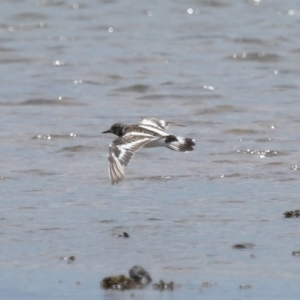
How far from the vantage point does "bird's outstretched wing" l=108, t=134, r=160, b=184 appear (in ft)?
18.4

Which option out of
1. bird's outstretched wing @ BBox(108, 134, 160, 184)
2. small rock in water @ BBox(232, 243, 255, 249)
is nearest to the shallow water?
small rock in water @ BBox(232, 243, 255, 249)

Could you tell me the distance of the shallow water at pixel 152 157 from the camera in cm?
444

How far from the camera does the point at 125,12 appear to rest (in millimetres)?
14812

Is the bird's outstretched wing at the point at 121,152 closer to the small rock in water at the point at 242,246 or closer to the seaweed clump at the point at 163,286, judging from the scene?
the small rock in water at the point at 242,246

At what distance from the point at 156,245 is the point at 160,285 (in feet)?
2.22

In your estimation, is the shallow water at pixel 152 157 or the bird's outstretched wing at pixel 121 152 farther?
the bird's outstretched wing at pixel 121 152

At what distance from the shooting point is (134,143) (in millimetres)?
6043

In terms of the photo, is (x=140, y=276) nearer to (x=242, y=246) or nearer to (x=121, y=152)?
(x=242, y=246)

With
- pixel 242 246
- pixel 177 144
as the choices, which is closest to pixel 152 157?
pixel 177 144

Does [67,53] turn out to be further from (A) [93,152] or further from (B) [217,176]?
(B) [217,176]

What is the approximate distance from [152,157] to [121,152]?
1252 millimetres

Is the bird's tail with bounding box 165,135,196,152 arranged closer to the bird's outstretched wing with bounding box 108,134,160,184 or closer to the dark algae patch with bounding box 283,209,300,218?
the bird's outstretched wing with bounding box 108,134,160,184

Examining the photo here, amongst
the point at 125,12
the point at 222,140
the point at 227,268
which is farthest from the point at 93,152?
the point at 125,12

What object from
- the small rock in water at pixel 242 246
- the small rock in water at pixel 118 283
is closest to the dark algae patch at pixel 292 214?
the small rock in water at pixel 242 246
